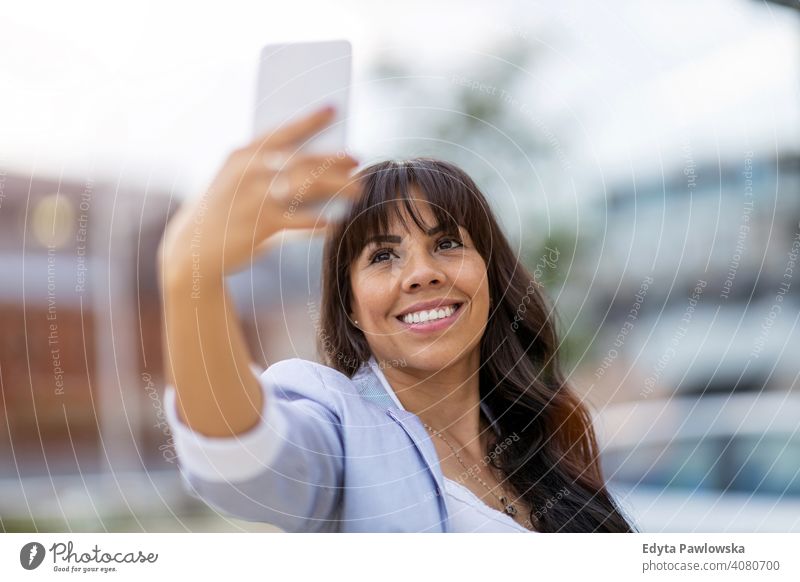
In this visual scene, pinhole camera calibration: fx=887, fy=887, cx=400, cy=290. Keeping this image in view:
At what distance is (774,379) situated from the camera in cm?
137

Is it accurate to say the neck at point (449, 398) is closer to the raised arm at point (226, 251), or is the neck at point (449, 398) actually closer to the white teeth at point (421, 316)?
Result: the white teeth at point (421, 316)

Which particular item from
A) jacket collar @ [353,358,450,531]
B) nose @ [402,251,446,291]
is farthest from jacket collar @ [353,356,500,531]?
nose @ [402,251,446,291]

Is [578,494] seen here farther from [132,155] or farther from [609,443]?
[132,155]

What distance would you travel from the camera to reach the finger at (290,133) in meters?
1.22

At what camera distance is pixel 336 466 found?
1168 millimetres

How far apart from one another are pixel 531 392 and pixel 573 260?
20 centimetres

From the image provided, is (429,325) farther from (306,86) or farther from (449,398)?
(306,86)

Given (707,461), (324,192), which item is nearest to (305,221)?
(324,192)

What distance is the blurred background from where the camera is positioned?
124 centimetres

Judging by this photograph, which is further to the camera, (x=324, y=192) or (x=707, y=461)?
(x=707, y=461)
